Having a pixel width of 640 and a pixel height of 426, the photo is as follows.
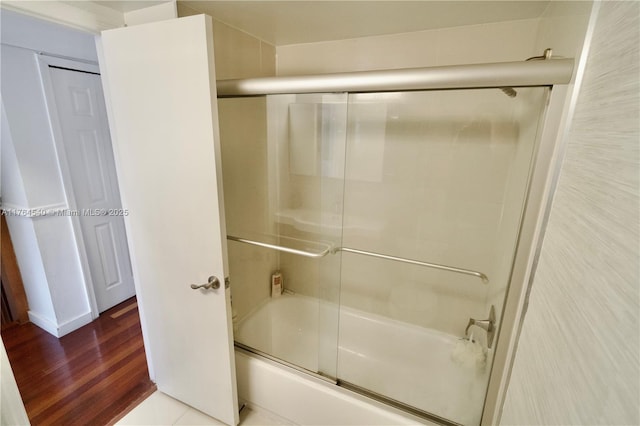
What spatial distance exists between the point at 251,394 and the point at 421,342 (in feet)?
3.64

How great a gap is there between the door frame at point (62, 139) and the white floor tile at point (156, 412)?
3.81 ft

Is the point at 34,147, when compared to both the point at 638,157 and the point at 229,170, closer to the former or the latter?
the point at 229,170

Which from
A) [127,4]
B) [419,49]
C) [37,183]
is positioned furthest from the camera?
[37,183]

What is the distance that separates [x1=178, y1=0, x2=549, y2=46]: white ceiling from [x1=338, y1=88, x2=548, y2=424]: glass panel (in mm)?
336

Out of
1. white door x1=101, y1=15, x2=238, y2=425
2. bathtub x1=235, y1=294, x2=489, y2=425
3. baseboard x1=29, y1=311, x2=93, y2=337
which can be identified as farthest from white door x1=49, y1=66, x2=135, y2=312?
bathtub x1=235, y1=294, x2=489, y2=425

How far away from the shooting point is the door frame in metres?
1.87

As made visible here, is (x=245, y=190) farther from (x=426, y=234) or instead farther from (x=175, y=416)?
(x=175, y=416)

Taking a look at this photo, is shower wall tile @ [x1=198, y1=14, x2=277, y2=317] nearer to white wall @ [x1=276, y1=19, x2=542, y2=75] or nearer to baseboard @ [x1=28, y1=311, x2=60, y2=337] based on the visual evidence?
white wall @ [x1=276, y1=19, x2=542, y2=75]

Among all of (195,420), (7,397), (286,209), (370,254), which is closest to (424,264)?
(370,254)

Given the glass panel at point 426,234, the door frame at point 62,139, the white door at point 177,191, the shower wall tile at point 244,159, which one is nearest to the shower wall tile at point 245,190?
the shower wall tile at point 244,159

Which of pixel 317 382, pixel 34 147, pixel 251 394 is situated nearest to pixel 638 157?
pixel 317 382

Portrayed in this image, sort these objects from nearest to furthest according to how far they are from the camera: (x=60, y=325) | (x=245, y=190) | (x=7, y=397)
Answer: (x=7, y=397) < (x=245, y=190) < (x=60, y=325)

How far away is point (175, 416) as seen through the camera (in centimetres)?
158

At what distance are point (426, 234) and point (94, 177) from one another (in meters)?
2.59
